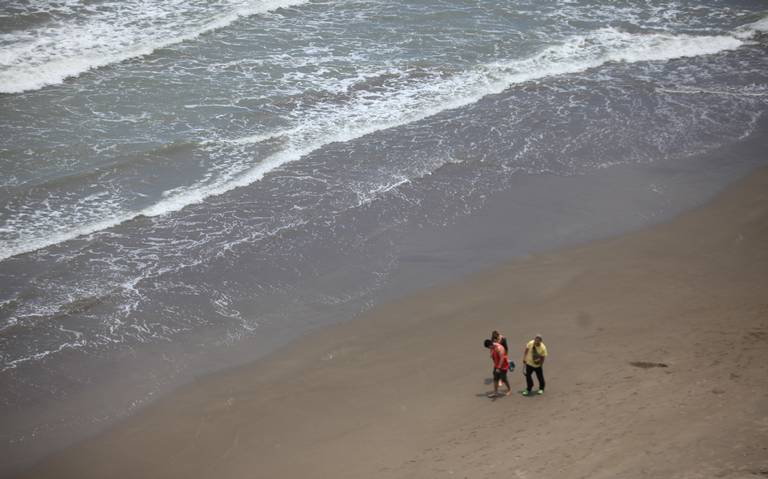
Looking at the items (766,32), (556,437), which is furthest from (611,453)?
(766,32)

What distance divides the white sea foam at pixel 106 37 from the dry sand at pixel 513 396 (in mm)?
14677

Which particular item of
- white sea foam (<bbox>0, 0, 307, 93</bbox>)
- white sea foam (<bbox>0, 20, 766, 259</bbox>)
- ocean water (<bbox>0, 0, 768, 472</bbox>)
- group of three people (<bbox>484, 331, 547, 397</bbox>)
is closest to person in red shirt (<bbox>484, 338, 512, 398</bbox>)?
group of three people (<bbox>484, 331, 547, 397</bbox>)

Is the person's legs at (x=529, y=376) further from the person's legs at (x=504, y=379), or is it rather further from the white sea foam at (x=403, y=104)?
the white sea foam at (x=403, y=104)

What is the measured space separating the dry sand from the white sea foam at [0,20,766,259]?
6.11m

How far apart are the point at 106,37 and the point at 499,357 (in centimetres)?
1968

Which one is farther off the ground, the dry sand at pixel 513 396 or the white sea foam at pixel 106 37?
the white sea foam at pixel 106 37

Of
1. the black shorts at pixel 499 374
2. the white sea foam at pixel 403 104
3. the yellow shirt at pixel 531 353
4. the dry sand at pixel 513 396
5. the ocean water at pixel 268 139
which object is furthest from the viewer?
the white sea foam at pixel 403 104

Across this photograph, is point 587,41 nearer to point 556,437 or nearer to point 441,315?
point 441,315

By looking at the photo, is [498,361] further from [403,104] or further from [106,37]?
[106,37]

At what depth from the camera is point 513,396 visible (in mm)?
12578

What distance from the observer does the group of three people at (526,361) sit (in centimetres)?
1223

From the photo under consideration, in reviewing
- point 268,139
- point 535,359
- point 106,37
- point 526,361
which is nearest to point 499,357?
point 526,361

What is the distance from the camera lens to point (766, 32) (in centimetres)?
2806

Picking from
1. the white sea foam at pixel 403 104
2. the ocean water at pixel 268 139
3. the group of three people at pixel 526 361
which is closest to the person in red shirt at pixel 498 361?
the group of three people at pixel 526 361
